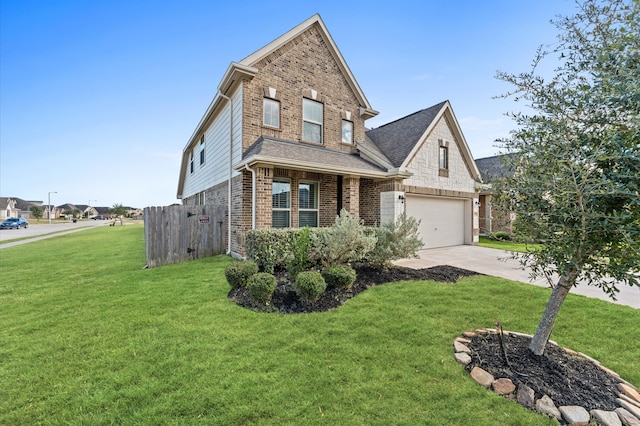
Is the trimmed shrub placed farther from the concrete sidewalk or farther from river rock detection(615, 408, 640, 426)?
river rock detection(615, 408, 640, 426)

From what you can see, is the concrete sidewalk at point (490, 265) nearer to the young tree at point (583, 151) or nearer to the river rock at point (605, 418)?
the young tree at point (583, 151)

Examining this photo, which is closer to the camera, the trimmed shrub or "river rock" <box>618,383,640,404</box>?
"river rock" <box>618,383,640,404</box>

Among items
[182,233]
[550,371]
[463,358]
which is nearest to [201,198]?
[182,233]

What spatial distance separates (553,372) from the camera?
2.95 m

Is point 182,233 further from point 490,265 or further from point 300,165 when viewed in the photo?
point 490,265

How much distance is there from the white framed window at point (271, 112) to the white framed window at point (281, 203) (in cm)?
218

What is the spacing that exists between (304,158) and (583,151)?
23.2 ft

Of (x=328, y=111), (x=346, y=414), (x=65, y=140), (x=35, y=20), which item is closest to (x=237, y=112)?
(x=328, y=111)

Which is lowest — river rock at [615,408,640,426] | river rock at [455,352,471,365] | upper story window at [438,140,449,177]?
river rock at [615,408,640,426]

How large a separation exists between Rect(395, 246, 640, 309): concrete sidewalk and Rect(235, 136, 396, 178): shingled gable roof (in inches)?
149

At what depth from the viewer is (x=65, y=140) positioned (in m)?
18.1

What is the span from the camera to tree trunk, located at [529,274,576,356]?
3.06 metres

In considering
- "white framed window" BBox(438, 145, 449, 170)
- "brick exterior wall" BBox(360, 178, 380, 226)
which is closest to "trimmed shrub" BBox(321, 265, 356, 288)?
"brick exterior wall" BBox(360, 178, 380, 226)

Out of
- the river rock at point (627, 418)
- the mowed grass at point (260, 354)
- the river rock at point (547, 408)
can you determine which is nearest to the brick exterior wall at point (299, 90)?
the mowed grass at point (260, 354)
